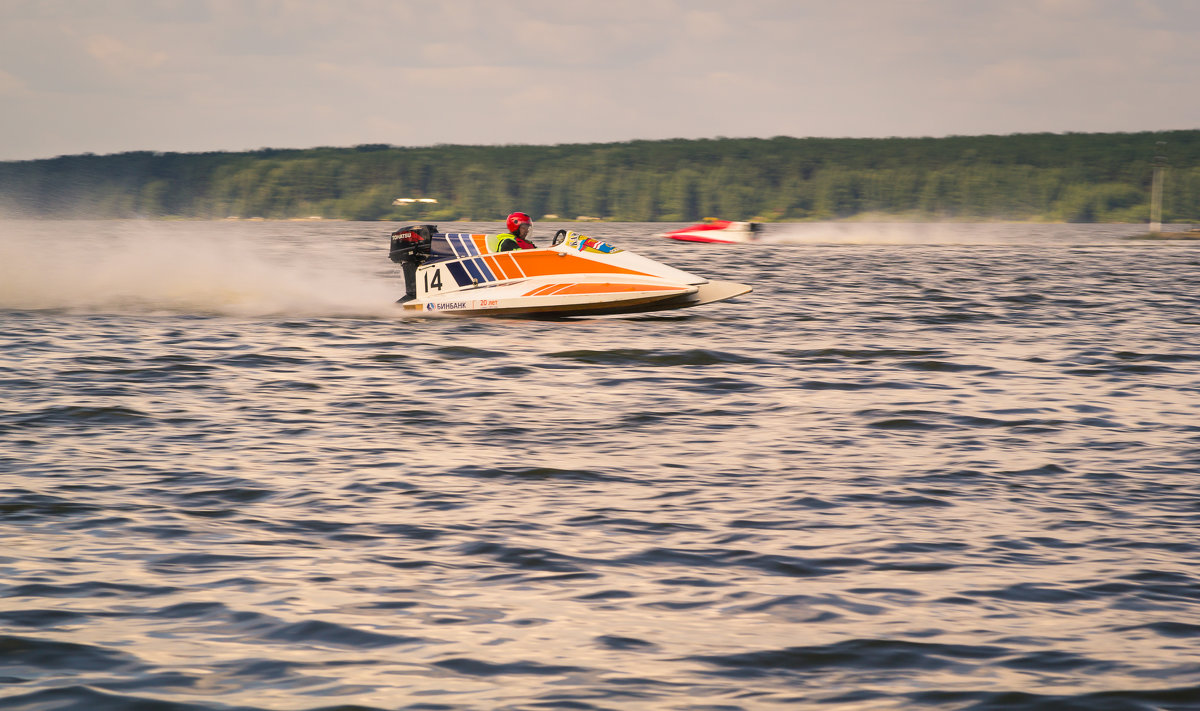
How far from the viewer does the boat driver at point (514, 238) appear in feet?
67.8

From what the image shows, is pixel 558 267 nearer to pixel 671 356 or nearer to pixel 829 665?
pixel 671 356

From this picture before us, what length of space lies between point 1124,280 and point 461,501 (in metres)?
32.7

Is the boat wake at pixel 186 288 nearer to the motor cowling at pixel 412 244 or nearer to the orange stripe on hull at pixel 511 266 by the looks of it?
the motor cowling at pixel 412 244

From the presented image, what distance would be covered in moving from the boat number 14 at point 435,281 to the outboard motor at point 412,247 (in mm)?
306

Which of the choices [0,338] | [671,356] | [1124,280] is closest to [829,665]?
[671,356]

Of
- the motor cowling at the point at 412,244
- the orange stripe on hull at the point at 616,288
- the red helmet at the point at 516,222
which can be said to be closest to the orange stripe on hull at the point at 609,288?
the orange stripe on hull at the point at 616,288

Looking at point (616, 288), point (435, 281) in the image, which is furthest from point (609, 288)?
point (435, 281)

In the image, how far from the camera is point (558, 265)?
20.3 m

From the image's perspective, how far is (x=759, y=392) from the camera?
13578 mm

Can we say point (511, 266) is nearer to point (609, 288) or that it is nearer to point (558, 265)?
point (558, 265)

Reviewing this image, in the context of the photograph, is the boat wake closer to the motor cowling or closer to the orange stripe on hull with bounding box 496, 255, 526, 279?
the motor cowling

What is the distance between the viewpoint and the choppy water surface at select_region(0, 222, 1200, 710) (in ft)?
17.3

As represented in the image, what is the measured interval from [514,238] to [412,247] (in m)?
1.91

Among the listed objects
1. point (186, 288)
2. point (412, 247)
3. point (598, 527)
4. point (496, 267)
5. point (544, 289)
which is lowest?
point (598, 527)
